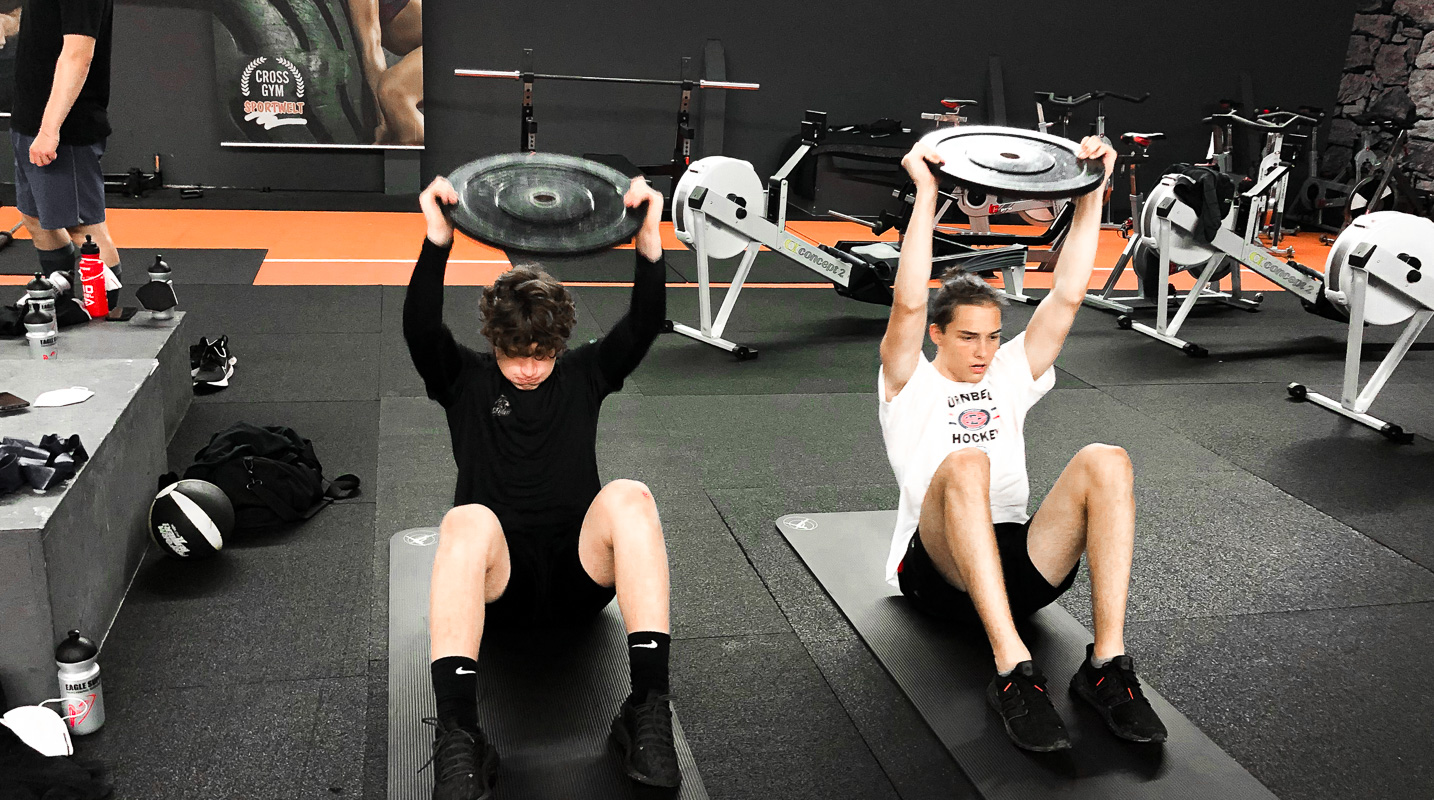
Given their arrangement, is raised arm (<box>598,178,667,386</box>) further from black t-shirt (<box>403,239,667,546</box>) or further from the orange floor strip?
the orange floor strip

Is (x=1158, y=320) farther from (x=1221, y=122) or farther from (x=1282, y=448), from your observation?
(x=1221, y=122)

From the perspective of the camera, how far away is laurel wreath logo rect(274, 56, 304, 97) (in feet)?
25.2

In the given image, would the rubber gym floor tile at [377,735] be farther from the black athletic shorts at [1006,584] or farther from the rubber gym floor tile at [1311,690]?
the rubber gym floor tile at [1311,690]

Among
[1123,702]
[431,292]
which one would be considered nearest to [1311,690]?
[1123,702]

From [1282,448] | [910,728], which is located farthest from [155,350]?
[1282,448]

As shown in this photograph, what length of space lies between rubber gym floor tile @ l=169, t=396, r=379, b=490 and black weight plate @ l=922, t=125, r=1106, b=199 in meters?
1.89

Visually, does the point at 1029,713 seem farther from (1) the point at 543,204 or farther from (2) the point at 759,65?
(2) the point at 759,65

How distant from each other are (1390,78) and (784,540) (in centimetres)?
889

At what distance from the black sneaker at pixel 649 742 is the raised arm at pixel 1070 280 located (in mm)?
1048

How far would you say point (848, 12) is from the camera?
8.65 metres

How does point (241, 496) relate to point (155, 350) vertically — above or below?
below

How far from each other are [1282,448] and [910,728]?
A: 251cm

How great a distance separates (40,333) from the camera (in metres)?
3.04

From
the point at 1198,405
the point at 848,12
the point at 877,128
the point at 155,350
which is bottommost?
the point at 1198,405
